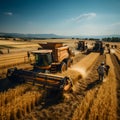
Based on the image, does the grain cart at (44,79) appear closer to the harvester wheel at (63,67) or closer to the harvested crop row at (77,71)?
the harvested crop row at (77,71)

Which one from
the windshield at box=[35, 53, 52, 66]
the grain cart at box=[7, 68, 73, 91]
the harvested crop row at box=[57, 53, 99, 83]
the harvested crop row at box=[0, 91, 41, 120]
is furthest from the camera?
the harvested crop row at box=[57, 53, 99, 83]

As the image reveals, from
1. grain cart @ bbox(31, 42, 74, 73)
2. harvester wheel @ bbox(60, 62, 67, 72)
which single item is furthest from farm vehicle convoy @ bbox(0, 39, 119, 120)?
harvester wheel @ bbox(60, 62, 67, 72)

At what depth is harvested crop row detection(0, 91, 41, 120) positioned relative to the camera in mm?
7446

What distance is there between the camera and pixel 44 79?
1107 cm

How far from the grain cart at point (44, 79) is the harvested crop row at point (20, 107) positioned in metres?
1.16

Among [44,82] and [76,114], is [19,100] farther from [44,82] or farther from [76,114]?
[76,114]

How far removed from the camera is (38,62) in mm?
13539

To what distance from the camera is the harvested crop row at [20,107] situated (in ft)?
24.4

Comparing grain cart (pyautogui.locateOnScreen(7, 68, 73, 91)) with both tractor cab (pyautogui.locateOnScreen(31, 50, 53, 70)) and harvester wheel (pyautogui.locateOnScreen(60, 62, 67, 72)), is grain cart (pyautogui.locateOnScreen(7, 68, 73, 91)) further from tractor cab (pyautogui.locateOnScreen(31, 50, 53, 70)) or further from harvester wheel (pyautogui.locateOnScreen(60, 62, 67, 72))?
harvester wheel (pyautogui.locateOnScreen(60, 62, 67, 72))

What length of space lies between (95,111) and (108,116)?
0.68 m

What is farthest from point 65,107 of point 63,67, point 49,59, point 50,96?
point 63,67

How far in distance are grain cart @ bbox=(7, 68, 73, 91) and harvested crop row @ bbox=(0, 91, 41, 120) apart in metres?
1.16

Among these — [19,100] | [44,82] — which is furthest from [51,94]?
[19,100]

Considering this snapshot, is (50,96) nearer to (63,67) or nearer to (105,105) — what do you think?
(105,105)
